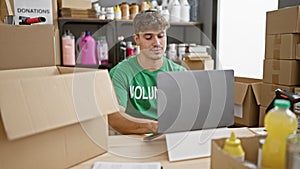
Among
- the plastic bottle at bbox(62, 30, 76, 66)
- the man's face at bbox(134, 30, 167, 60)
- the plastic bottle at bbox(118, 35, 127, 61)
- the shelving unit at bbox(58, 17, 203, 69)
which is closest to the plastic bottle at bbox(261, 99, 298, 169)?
the man's face at bbox(134, 30, 167, 60)

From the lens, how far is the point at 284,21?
73.2 inches

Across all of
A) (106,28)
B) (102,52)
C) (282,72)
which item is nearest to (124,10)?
(106,28)

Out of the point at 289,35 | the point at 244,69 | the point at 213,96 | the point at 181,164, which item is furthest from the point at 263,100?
the point at 181,164

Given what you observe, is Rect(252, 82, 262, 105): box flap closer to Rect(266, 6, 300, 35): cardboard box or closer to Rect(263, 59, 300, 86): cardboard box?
Rect(263, 59, 300, 86): cardboard box

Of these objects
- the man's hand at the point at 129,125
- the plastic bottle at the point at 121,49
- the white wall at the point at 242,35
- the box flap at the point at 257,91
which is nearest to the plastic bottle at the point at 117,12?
the plastic bottle at the point at 121,49

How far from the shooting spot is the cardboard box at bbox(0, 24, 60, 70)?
1159 millimetres

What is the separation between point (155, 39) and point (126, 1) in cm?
162

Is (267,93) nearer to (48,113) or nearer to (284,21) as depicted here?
(284,21)

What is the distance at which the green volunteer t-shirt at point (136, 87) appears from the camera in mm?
1601

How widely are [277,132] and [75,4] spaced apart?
7.72ft

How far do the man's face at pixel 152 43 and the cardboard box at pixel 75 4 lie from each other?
113 cm

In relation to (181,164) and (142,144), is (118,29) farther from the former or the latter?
(181,164)

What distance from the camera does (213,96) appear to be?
105cm

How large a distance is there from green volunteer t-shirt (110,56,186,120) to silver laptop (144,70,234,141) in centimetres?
48
